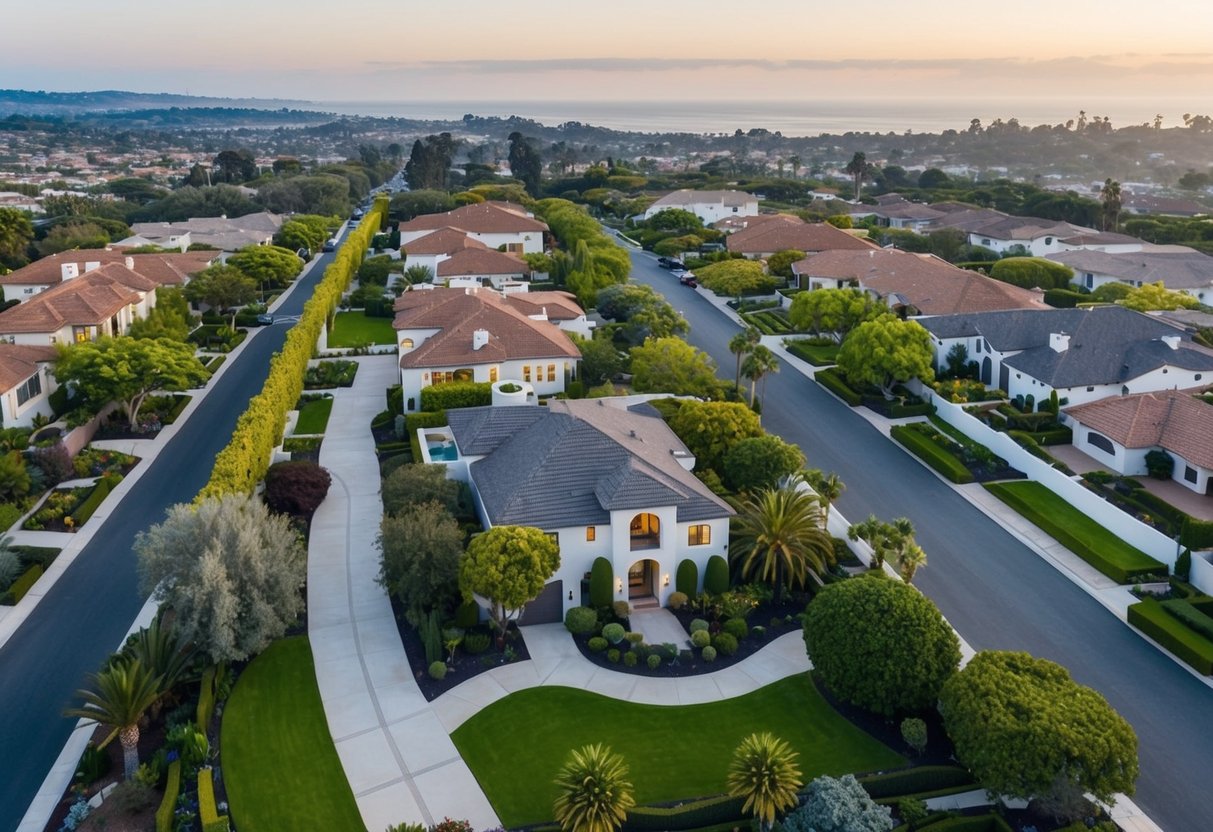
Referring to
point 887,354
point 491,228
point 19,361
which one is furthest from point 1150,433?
point 491,228

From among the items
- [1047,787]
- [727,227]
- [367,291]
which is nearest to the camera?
[1047,787]

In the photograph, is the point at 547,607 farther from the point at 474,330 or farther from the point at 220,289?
the point at 220,289

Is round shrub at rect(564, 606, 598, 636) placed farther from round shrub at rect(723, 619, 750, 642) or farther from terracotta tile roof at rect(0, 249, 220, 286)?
terracotta tile roof at rect(0, 249, 220, 286)

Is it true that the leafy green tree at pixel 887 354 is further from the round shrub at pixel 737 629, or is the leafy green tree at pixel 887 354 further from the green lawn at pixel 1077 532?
the round shrub at pixel 737 629

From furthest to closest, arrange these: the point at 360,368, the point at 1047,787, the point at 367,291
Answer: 1. the point at 367,291
2. the point at 360,368
3. the point at 1047,787

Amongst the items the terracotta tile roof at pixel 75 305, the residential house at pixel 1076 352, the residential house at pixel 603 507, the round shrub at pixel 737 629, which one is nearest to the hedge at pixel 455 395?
the residential house at pixel 603 507

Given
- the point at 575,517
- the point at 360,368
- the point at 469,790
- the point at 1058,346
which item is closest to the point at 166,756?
the point at 469,790

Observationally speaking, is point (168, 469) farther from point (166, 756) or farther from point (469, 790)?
point (469, 790)

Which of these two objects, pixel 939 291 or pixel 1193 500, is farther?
pixel 939 291
